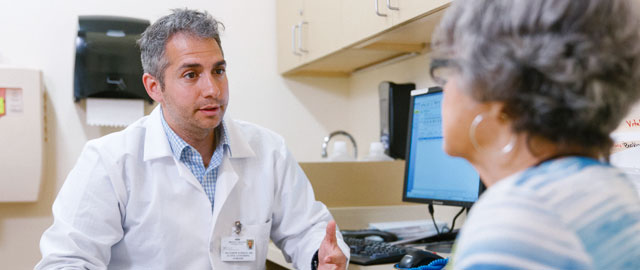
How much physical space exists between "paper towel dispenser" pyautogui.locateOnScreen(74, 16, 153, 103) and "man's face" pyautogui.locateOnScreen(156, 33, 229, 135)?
0.95 meters

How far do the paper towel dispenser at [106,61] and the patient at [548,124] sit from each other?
212 cm

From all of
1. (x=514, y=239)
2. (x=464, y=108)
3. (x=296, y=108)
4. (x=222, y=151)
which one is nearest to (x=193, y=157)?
(x=222, y=151)

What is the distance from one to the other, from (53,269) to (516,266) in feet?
3.94

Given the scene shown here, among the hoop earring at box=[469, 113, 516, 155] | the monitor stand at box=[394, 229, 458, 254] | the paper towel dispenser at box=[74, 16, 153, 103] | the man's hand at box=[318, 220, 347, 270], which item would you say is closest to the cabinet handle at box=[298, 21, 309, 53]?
the paper towel dispenser at box=[74, 16, 153, 103]

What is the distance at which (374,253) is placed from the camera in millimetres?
1545

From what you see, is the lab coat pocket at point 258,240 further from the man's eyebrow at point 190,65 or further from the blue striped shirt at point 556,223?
the blue striped shirt at point 556,223

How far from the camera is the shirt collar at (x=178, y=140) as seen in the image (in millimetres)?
1609

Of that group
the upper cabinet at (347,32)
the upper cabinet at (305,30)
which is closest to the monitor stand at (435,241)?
the upper cabinet at (347,32)

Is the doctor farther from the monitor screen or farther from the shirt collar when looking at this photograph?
the monitor screen

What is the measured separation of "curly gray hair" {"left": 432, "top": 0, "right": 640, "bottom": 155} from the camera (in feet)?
1.77

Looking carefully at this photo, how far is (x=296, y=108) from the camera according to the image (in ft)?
10.1

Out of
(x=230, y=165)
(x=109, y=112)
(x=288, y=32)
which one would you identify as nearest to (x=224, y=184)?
(x=230, y=165)

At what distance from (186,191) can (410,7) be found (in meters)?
0.83

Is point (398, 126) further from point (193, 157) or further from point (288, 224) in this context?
point (193, 157)
